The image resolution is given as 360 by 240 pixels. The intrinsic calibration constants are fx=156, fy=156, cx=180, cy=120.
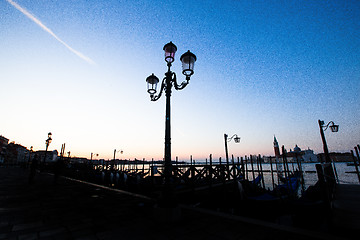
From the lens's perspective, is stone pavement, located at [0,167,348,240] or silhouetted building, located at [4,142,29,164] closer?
stone pavement, located at [0,167,348,240]

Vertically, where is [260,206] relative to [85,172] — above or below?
below

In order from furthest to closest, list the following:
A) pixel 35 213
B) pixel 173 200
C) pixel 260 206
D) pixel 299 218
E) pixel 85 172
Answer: pixel 85 172 < pixel 260 206 < pixel 299 218 < pixel 35 213 < pixel 173 200

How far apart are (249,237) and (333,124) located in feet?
48.3

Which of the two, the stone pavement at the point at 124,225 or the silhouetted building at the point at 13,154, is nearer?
the stone pavement at the point at 124,225

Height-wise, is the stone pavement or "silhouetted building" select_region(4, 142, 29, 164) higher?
"silhouetted building" select_region(4, 142, 29, 164)

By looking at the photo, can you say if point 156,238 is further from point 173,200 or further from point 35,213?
point 35,213

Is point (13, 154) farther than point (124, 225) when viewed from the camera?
Yes

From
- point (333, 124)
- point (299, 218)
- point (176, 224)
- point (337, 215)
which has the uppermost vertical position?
point (333, 124)

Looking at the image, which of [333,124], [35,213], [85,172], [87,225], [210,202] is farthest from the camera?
[85,172]

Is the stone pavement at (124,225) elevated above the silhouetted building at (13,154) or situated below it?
below

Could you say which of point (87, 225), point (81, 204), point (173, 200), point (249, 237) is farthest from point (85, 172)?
point (249, 237)

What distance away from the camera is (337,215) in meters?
5.05

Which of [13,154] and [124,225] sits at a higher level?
[13,154]

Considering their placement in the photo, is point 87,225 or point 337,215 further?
point 337,215
